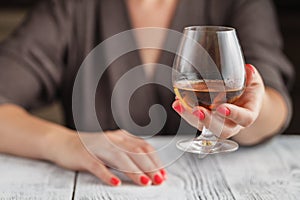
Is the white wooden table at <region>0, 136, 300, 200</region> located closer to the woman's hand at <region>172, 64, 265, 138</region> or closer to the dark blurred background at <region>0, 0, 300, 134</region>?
the woman's hand at <region>172, 64, 265, 138</region>

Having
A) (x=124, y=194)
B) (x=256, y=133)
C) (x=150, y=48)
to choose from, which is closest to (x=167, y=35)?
(x=150, y=48)

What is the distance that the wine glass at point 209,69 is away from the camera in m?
0.87

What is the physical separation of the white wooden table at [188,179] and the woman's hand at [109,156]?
0.7 inches

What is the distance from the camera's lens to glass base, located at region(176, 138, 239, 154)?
94cm

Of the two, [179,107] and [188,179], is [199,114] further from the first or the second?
[188,179]

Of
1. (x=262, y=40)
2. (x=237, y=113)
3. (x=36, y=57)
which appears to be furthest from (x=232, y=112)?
(x=36, y=57)

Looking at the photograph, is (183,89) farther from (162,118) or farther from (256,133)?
(162,118)

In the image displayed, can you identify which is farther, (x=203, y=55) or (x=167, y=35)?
(x=167, y=35)

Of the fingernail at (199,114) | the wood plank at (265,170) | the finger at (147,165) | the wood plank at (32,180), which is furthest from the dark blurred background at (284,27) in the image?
the fingernail at (199,114)

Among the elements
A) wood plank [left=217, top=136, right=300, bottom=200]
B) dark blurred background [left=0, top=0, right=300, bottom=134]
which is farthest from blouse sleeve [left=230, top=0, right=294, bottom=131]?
dark blurred background [left=0, top=0, right=300, bottom=134]

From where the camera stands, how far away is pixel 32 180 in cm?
109

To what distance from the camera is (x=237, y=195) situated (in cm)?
101

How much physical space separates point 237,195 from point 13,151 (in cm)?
51

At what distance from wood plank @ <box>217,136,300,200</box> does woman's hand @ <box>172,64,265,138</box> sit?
0.15m
